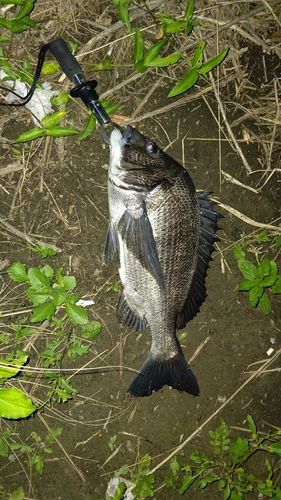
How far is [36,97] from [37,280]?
128 centimetres

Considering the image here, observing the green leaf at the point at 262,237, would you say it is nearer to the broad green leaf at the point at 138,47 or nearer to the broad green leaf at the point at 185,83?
the broad green leaf at the point at 185,83

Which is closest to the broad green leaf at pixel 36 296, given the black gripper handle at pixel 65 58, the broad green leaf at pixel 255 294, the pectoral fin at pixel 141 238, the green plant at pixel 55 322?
the green plant at pixel 55 322

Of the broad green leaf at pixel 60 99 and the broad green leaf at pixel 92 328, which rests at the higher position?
the broad green leaf at pixel 60 99

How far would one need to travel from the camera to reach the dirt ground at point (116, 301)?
119 inches

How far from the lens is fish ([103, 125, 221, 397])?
261cm

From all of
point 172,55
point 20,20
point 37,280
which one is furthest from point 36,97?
point 37,280

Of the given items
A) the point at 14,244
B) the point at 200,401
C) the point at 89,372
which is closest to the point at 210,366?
the point at 200,401

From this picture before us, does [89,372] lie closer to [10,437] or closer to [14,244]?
[10,437]

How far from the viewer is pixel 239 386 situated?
11.1 ft

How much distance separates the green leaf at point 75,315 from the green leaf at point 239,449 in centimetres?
155

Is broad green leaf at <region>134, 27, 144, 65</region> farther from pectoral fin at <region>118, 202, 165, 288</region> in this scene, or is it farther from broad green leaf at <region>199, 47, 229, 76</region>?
pectoral fin at <region>118, 202, 165, 288</region>

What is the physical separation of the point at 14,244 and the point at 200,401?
6.22 ft

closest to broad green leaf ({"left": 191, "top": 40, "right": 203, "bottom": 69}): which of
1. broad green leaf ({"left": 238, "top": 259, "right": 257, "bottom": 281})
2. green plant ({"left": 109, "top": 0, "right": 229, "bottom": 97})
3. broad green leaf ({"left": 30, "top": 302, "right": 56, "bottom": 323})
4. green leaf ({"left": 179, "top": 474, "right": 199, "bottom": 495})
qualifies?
green plant ({"left": 109, "top": 0, "right": 229, "bottom": 97})

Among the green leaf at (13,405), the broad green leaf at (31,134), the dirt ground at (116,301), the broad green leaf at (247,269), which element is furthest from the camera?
the broad green leaf at (247,269)
